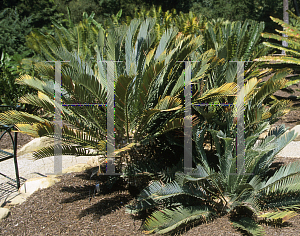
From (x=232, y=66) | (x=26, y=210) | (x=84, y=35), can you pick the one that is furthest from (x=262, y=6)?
(x=26, y=210)

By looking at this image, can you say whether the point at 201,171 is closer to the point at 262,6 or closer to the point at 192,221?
the point at 192,221

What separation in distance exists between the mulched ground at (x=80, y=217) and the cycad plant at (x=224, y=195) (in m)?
0.12

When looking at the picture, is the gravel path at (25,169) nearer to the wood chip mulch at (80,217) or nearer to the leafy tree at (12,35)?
the wood chip mulch at (80,217)

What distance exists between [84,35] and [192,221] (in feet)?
19.6

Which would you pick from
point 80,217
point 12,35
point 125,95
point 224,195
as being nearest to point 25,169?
point 80,217

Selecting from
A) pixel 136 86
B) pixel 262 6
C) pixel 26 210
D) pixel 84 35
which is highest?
pixel 262 6

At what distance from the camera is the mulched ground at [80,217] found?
9.08 ft

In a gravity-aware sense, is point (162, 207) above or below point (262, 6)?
below

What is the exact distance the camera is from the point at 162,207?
3113mm

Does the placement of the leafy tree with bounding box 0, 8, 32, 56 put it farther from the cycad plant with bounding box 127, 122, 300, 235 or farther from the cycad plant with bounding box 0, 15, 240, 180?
the cycad plant with bounding box 127, 122, 300, 235

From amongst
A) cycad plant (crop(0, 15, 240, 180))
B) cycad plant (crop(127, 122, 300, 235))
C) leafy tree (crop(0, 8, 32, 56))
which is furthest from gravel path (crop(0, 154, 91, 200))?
leafy tree (crop(0, 8, 32, 56))

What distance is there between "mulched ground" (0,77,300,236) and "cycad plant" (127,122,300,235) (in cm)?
12

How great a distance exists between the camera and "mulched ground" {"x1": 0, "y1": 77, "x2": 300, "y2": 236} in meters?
2.77

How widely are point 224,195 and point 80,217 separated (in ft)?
4.85
